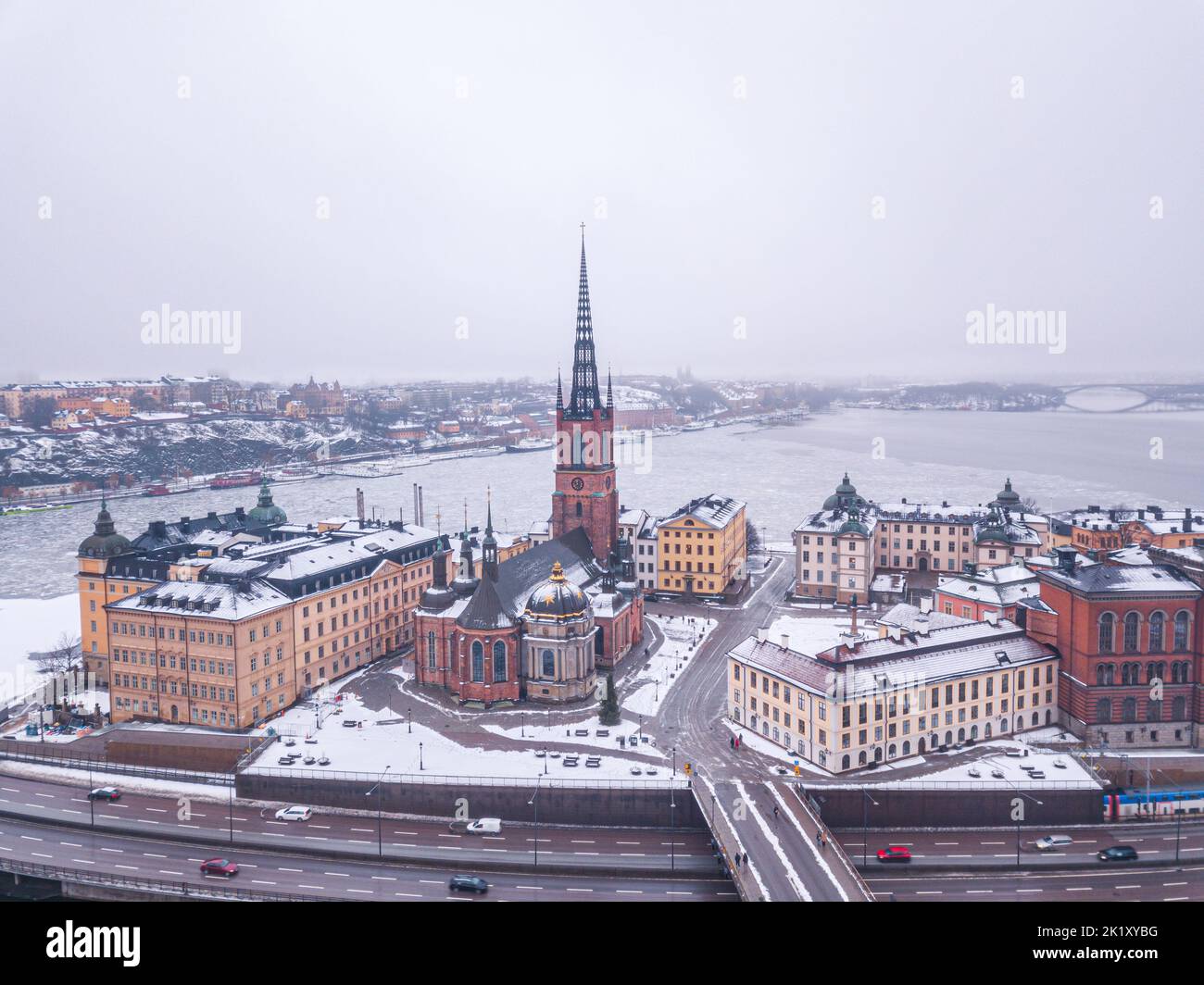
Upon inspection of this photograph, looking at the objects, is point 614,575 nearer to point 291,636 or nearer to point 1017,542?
point 291,636

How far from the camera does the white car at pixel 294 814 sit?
33.4 m

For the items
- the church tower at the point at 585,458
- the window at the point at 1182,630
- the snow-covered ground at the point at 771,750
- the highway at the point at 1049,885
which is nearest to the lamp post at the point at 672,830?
the snow-covered ground at the point at 771,750

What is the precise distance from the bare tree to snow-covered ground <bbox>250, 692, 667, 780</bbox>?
14.4 m

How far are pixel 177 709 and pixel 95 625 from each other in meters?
10.9

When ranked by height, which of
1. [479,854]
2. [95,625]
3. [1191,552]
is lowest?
Answer: [479,854]

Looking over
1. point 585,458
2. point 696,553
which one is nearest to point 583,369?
point 585,458

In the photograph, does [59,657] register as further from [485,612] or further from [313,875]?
[313,875]

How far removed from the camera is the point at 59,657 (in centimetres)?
4828

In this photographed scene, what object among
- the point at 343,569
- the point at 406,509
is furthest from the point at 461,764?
the point at 406,509

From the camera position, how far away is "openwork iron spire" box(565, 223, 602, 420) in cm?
6144

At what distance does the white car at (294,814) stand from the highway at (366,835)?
18 centimetres

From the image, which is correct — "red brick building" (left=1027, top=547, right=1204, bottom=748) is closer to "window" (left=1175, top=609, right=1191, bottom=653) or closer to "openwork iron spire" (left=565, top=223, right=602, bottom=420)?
"window" (left=1175, top=609, right=1191, bottom=653)

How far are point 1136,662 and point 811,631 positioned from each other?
518 inches

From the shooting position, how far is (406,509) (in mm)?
106688
